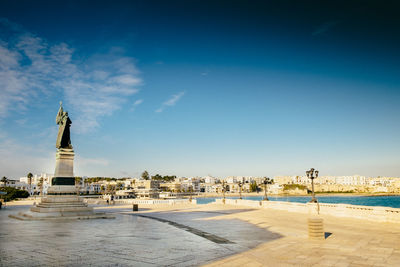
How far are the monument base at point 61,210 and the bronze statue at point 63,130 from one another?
521 cm

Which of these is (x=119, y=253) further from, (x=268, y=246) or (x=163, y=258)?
(x=268, y=246)

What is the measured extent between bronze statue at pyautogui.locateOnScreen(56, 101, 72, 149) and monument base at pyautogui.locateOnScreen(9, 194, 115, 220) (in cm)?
521

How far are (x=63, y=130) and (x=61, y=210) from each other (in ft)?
27.1

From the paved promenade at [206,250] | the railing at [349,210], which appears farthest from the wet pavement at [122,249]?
the railing at [349,210]

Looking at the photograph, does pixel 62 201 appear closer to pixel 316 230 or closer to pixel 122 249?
pixel 122 249

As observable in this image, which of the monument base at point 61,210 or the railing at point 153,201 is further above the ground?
the monument base at point 61,210

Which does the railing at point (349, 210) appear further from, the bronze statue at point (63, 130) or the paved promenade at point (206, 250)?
the bronze statue at point (63, 130)

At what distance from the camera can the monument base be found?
23.3 meters

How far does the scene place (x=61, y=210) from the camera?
79.5 ft

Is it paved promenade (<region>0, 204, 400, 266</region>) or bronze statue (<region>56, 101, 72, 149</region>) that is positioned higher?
bronze statue (<region>56, 101, 72, 149</region>)

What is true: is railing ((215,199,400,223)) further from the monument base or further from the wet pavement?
the monument base

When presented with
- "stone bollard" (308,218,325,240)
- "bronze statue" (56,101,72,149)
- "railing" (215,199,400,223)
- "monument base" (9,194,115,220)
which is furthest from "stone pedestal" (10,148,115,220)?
"railing" (215,199,400,223)

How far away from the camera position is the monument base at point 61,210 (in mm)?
23266

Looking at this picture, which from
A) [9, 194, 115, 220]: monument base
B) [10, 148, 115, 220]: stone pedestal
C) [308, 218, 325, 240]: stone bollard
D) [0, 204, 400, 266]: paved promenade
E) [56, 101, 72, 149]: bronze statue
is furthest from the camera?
[56, 101, 72, 149]: bronze statue
